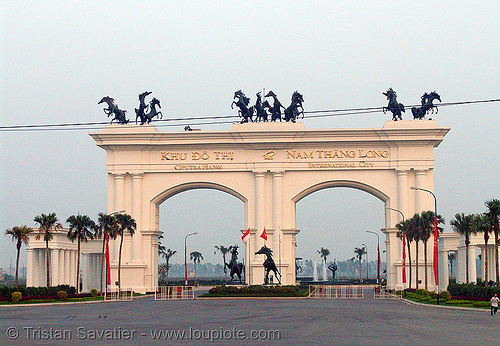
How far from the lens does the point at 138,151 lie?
72.5 m

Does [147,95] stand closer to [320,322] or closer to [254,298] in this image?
[254,298]

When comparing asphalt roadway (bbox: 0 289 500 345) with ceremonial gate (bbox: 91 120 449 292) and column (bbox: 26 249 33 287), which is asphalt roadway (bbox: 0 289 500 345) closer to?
ceremonial gate (bbox: 91 120 449 292)

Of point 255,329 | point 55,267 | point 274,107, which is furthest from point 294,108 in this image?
point 255,329

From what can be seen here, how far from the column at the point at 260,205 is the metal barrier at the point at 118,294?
13.0 m

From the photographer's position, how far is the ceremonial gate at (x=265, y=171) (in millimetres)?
70562

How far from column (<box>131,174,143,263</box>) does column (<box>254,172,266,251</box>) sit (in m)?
11.5

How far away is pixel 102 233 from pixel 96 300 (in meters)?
9.30

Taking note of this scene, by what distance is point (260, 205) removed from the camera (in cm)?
7125

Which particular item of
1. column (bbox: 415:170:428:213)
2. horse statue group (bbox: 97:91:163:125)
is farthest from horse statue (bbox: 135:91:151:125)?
column (bbox: 415:170:428:213)

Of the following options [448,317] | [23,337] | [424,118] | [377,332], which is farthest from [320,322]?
[424,118]

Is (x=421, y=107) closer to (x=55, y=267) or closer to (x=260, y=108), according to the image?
(x=260, y=108)

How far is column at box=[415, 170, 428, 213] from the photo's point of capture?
70.2 metres

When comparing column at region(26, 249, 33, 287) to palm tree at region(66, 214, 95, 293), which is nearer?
palm tree at region(66, 214, 95, 293)

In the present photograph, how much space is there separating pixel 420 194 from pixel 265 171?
15069 mm
